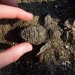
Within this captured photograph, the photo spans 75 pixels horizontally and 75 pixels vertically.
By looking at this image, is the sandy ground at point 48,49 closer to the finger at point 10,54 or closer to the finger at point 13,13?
the finger at point 13,13

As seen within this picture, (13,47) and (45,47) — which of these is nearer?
(13,47)

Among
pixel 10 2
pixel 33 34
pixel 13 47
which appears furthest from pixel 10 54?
pixel 10 2

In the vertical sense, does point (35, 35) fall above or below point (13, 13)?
below

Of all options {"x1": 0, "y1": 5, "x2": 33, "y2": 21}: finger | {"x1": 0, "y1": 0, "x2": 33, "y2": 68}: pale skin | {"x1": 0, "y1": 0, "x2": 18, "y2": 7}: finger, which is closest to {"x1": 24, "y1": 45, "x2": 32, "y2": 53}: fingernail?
{"x1": 0, "y1": 0, "x2": 33, "y2": 68}: pale skin

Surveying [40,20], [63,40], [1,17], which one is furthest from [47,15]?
[1,17]

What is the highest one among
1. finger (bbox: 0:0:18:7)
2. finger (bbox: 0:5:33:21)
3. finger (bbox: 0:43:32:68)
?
finger (bbox: 0:0:18:7)

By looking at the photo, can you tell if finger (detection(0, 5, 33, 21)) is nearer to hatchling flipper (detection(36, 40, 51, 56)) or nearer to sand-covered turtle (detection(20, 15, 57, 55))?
sand-covered turtle (detection(20, 15, 57, 55))

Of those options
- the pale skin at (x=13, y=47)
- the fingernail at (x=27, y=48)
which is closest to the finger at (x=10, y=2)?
the pale skin at (x=13, y=47)

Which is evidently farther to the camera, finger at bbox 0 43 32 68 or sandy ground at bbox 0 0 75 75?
sandy ground at bbox 0 0 75 75

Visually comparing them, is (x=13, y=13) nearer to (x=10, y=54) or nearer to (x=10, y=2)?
(x=10, y=2)
